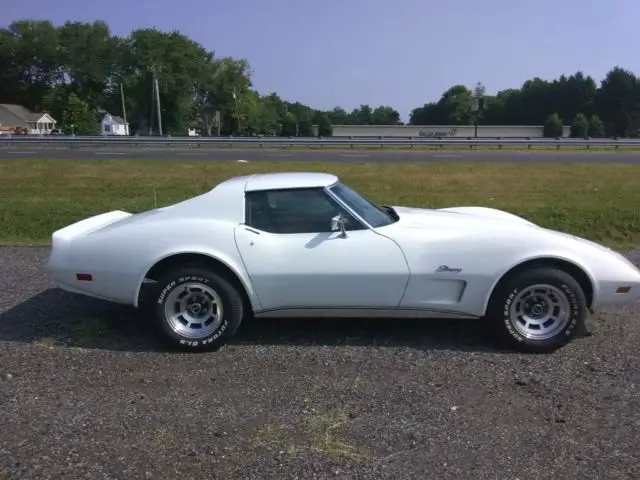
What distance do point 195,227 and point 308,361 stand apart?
1.28 m

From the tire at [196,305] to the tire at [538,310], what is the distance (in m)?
1.89

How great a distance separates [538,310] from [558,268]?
33 cm

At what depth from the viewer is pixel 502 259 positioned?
435 cm

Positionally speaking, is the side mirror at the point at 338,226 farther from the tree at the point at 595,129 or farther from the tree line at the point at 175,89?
the tree line at the point at 175,89

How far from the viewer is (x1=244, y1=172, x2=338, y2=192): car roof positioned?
4.73 meters

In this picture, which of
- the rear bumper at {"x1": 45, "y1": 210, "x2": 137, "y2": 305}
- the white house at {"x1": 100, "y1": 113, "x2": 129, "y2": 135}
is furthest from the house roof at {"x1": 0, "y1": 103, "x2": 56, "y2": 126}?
the rear bumper at {"x1": 45, "y1": 210, "x2": 137, "y2": 305}

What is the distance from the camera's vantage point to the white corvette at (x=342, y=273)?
4.36 meters

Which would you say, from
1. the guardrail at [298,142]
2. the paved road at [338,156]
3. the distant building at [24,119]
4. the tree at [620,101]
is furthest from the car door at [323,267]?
the distant building at [24,119]

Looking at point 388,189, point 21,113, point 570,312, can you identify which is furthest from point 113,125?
point 570,312

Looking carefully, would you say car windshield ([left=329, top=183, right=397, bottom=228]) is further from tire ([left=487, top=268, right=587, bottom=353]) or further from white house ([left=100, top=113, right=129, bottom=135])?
white house ([left=100, top=113, right=129, bottom=135])

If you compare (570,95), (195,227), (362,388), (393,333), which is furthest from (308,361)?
(570,95)

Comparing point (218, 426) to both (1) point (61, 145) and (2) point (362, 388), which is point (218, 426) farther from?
(1) point (61, 145)

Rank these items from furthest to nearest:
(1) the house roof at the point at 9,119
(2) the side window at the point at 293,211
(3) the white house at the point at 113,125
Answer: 1. (1) the house roof at the point at 9,119
2. (3) the white house at the point at 113,125
3. (2) the side window at the point at 293,211

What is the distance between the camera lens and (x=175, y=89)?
8950cm
